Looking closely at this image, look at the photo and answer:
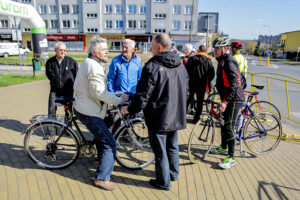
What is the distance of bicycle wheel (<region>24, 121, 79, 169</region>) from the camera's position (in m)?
3.23

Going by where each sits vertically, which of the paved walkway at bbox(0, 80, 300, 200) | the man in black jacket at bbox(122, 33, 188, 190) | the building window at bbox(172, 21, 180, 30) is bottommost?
the paved walkway at bbox(0, 80, 300, 200)

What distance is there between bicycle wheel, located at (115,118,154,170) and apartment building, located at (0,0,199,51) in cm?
4267

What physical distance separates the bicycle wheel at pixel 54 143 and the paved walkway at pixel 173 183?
157mm

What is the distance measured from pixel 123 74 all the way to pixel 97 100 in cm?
126

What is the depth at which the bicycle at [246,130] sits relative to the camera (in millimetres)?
3704

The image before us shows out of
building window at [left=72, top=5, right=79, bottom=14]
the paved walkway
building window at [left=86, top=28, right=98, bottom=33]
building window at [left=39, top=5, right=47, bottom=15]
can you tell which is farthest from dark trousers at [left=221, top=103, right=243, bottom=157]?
building window at [left=39, top=5, right=47, bottom=15]

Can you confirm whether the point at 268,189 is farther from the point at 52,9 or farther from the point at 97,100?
the point at 52,9

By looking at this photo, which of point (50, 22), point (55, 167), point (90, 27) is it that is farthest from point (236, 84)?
point (50, 22)

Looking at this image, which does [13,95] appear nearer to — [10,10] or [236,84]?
[10,10]

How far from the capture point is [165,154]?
9.22ft

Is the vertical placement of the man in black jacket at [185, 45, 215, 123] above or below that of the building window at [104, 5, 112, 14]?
below

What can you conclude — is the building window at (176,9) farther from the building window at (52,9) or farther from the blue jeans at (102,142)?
the blue jeans at (102,142)

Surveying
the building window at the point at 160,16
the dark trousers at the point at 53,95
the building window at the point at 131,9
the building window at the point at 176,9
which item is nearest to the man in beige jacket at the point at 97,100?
the dark trousers at the point at 53,95

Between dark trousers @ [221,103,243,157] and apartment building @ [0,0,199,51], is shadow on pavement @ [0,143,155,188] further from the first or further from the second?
apartment building @ [0,0,199,51]
